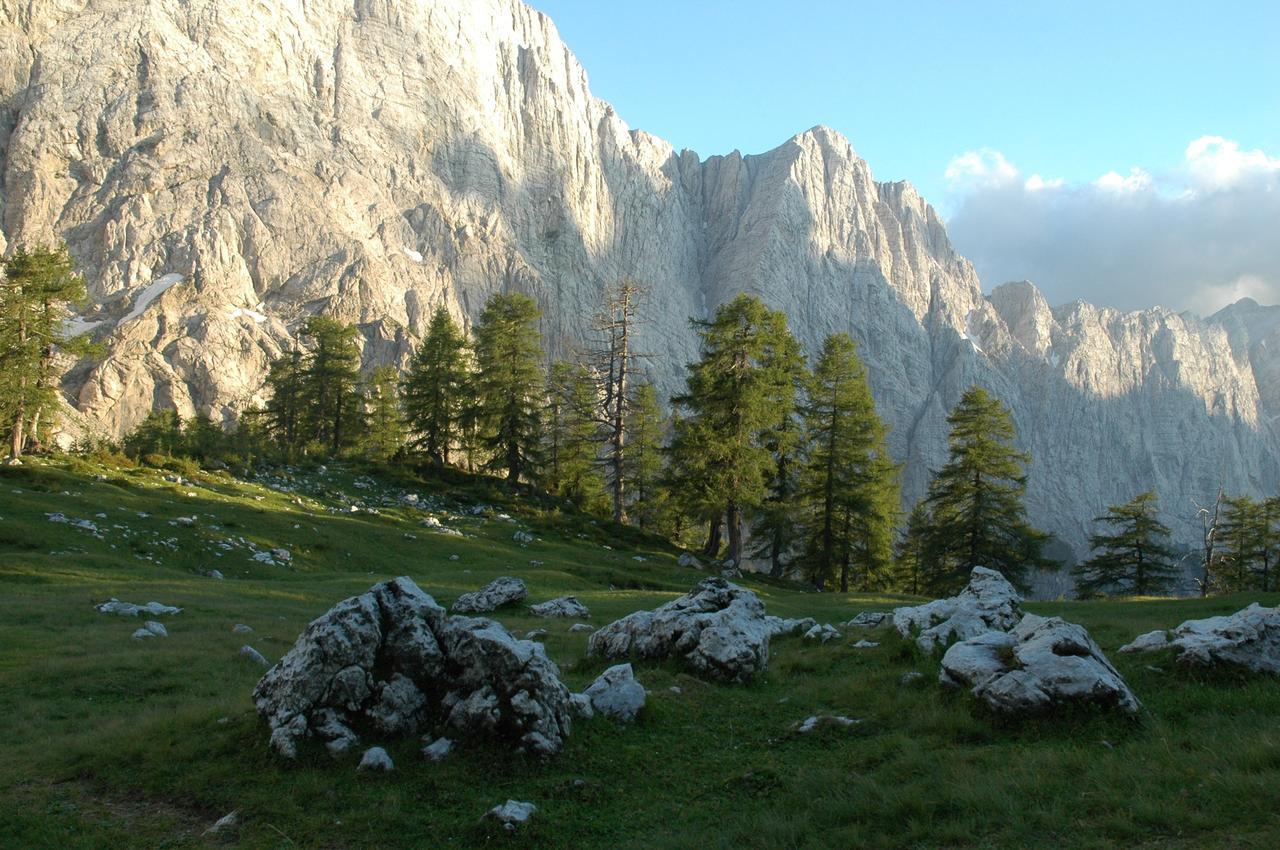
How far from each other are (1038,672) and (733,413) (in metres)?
29.4

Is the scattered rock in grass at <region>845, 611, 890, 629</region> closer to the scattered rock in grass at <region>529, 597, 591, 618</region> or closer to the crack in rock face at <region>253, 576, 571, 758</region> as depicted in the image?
the scattered rock in grass at <region>529, 597, 591, 618</region>

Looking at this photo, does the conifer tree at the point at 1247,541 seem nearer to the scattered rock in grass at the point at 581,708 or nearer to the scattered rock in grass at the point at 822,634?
the scattered rock in grass at the point at 822,634

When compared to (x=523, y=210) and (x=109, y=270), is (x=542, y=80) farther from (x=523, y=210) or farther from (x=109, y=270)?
(x=109, y=270)

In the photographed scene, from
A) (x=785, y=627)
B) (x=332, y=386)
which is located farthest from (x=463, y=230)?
(x=785, y=627)

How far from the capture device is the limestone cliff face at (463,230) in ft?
322

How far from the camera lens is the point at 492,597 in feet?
66.0

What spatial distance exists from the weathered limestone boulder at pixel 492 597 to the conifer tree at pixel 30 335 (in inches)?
1113

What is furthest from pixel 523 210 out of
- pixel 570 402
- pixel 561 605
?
pixel 561 605

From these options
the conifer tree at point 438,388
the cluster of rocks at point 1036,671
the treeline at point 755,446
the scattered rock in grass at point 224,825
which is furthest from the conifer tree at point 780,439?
the scattered rock in grass at point 224,825

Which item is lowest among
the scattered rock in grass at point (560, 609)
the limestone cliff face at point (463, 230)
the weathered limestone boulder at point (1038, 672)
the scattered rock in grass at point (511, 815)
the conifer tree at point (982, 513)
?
the scattered rock in grass at point (511, 815)

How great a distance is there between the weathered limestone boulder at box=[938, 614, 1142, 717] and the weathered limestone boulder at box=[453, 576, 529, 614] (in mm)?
12662

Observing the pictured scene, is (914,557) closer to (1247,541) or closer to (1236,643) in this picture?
(1247,541)

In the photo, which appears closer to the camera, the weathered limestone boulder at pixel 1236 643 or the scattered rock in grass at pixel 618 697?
the scattered rock in grass at pixel 618 697

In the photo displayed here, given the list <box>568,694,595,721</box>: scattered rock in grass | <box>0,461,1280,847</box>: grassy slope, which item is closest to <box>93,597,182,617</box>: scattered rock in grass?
<box>0,461,1280,847</box>: grassy slope
